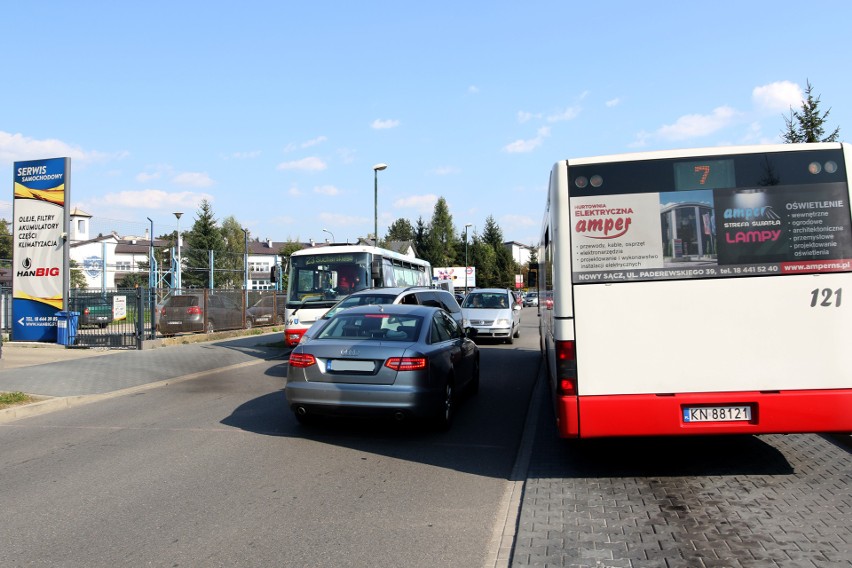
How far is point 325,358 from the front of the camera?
7535mm

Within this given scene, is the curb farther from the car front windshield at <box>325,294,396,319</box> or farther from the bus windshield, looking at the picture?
the bus windshield

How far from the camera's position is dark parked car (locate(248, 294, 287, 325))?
1061 inches

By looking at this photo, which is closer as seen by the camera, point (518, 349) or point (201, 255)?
point (518, 349)

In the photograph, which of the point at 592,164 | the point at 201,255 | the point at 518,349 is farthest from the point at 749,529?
the point at 201,255

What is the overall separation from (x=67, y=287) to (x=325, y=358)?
47.9 ft

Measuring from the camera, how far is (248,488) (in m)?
5.68

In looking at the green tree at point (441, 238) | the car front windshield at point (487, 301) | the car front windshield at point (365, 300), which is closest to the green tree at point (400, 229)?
the green tree at point (441, 238)

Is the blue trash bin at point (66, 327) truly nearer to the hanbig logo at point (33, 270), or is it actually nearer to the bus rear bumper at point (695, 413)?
the hanbig logo at point (33, 270)

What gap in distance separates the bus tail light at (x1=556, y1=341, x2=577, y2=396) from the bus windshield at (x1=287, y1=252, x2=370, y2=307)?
39.0 feet

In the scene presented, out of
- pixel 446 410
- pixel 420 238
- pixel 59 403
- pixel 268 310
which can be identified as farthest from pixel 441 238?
pixel 446 410

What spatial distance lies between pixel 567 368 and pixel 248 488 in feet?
9.51

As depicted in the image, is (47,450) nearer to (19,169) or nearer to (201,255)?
(19,169)

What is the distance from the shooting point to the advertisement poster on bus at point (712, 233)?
5449 mm

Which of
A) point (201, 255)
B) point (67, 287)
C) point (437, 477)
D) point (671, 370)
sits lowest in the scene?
point (437, 477)
